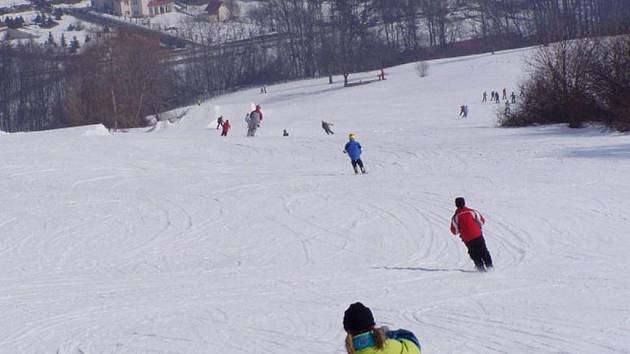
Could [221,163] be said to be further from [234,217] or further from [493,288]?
[493,288]

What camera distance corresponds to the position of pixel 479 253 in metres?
14.2

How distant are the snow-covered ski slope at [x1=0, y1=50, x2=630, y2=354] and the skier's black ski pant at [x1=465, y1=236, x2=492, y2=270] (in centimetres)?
31

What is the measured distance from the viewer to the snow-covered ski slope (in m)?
11.3

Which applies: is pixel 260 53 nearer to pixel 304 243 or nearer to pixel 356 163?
pixel 356 163

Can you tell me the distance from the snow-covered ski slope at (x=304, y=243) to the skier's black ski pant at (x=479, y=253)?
312 mm

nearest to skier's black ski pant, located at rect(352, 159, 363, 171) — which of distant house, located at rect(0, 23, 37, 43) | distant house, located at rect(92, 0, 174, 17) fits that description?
distant house, located at rect(0, 23, 37, 43)

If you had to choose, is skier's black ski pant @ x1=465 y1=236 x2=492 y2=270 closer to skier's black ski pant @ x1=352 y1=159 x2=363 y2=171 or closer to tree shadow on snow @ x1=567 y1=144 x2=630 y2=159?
tree shadow on snow @ x1=567 y1=144 x2=630 y2=159

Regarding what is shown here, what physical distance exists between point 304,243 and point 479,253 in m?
4.43

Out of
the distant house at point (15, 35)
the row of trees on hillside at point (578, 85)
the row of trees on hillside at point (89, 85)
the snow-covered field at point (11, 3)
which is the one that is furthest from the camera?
the snow-covered field at point (11, 3)

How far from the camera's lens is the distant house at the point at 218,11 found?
15125cm

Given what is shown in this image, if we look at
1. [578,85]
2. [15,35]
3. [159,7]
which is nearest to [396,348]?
[578,85]

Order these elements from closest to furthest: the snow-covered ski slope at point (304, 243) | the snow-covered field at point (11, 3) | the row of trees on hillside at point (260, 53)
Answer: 1. the snow-covered ski slope at point (304, 243)
2. the row of trees on hillside at point (260, 53)
3. the snow-covered field at point (11, 3)

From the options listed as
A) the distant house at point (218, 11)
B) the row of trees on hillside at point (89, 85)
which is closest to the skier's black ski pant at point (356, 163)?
the row of trees on hillside at point (89, 85)

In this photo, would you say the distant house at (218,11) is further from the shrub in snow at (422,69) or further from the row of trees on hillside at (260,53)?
the shrub in snow at (422,69)
